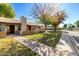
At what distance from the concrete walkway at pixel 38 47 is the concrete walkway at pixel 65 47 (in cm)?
13

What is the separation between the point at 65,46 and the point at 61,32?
0.80ft

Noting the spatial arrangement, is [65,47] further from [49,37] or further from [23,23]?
[23,23]

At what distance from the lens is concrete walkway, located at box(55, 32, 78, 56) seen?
9.25 feet

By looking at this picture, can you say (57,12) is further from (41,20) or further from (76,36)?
(76,36)

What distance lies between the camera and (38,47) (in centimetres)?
289

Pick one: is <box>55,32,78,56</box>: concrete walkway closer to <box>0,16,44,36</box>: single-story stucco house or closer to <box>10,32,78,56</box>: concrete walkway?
<box>10,32,78,56</box>: concrete walkway

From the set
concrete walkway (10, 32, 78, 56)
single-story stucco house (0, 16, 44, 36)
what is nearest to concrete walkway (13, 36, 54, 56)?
concrete walkway (10, 32, 78, 56)

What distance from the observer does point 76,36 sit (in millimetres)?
2859

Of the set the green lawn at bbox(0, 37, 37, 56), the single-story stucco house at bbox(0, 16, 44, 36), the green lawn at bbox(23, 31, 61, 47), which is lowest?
the green lawn at bbox(0, 37, 37, 56)

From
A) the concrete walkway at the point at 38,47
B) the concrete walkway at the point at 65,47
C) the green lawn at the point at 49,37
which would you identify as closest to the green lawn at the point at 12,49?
the concrete walkway at the point at 38,47

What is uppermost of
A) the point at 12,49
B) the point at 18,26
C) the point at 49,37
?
the point at 18,26

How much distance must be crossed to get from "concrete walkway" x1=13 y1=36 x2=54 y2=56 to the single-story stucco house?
0.12 metres

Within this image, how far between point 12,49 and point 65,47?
863 mm

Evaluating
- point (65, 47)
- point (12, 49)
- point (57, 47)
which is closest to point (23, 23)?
point (12, 49)
